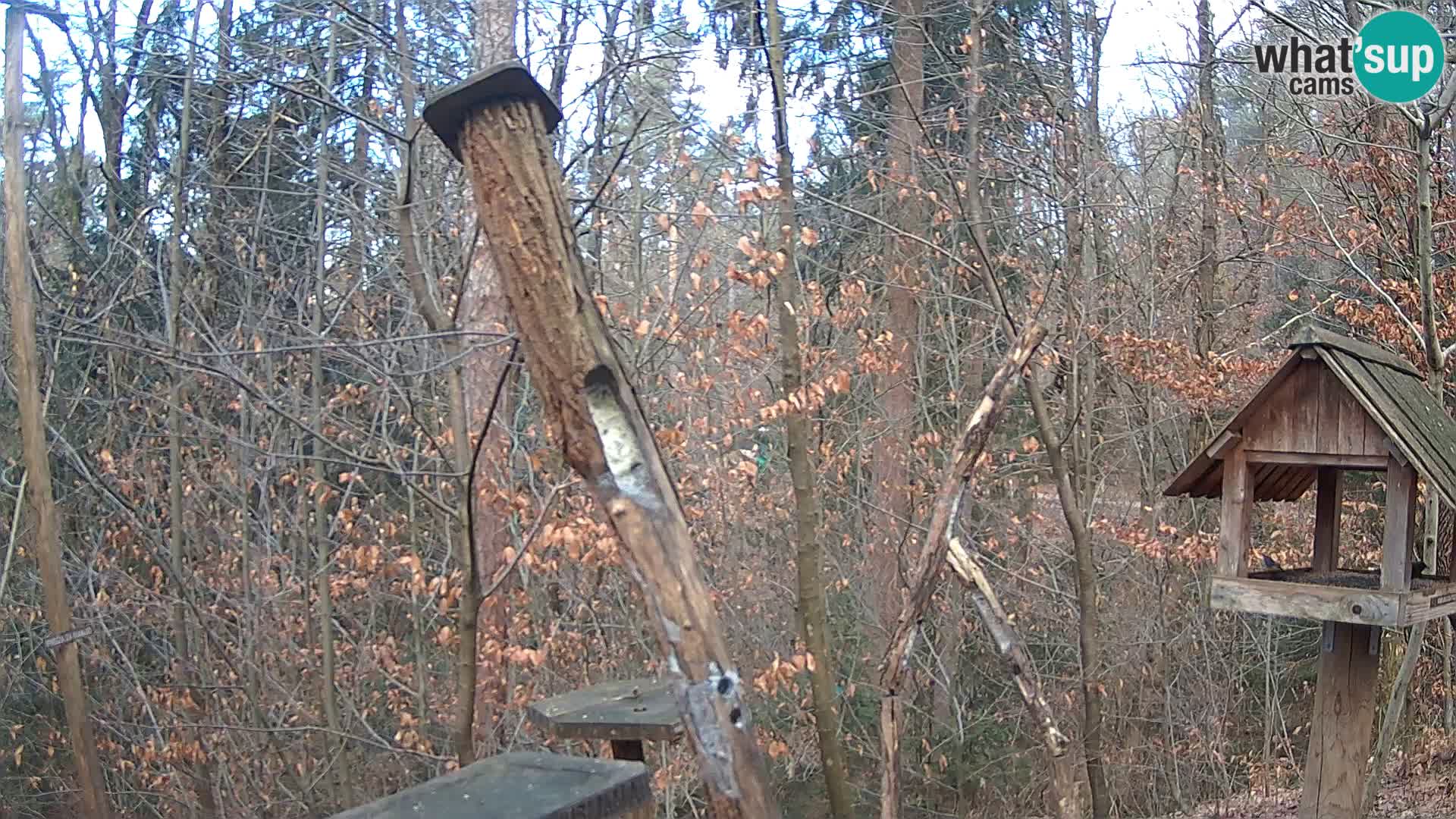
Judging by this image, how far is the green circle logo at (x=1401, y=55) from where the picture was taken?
18.7 ft

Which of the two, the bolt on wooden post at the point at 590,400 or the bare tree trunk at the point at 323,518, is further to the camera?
the bare tree trunk at the point at 323,518

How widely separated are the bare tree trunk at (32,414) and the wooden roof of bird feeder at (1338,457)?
6.29 meters

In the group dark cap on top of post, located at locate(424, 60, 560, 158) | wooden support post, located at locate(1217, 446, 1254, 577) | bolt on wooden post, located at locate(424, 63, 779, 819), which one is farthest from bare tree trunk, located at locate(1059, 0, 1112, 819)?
dark cap on top of post, located at locate(424, 60, 560, 158)

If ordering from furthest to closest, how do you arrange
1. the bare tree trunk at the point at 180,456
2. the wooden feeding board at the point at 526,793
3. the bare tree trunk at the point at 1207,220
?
the bare tree trunk at the point at 1207,220 → the bare tree trunk at the point at 180,456 → the wooden feeding board at the point at 526,793

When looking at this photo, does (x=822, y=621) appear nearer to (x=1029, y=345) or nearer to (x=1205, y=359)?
(x=1029, y=345)

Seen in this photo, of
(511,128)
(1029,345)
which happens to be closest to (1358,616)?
(1029,345)

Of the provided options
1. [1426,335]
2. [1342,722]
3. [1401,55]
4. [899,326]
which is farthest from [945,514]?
[899,326]

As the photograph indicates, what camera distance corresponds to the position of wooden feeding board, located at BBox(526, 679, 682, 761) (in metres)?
3.69

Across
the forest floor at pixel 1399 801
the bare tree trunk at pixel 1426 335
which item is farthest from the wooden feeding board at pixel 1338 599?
the forest floor at pixel 1399 801

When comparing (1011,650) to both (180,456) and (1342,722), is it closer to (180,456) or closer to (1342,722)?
(1342,722)

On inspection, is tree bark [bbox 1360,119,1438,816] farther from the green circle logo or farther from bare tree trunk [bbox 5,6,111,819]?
bare tree trunk [bbox 5,6,111,819]

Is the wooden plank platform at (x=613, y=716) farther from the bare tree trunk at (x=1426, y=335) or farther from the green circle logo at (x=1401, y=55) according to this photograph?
the green circle logo at (x=1401, y=55)

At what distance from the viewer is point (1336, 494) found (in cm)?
450

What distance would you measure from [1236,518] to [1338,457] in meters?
0.42
